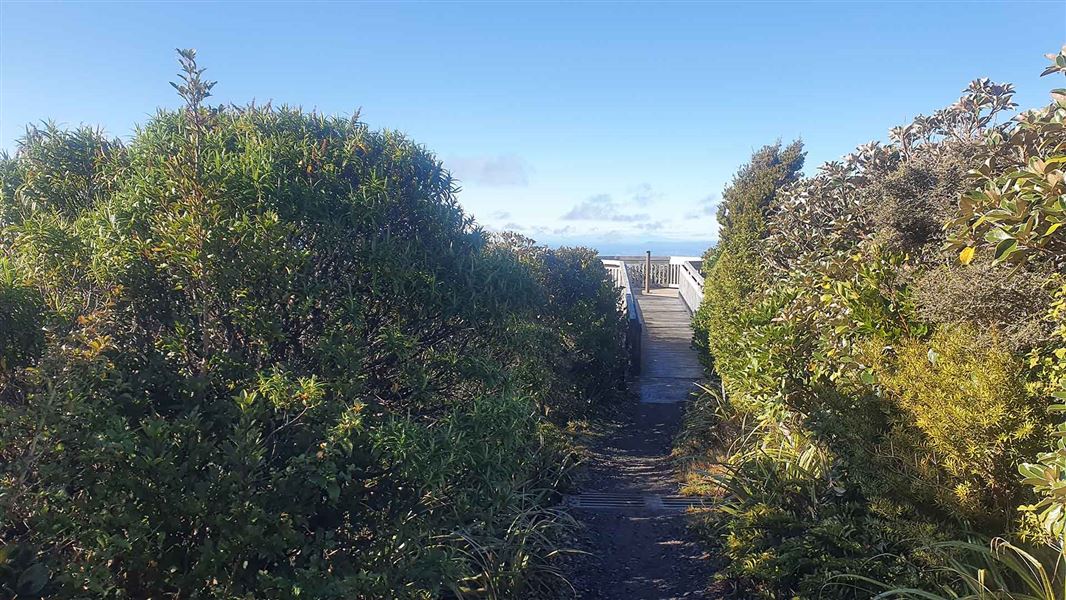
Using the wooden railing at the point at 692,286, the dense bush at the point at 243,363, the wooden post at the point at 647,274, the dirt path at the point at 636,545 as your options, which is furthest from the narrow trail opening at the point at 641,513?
the wooden post at the point at 647,274

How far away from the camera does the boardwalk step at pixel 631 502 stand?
6.19m

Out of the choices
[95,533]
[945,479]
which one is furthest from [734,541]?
[95,533]

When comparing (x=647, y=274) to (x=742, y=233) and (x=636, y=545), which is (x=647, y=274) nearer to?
(x=742, y=233)

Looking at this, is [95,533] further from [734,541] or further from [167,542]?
[734,541]

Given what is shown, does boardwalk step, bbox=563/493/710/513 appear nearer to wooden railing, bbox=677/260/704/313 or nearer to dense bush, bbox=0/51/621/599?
dense bush, bbox=0/51/621/599

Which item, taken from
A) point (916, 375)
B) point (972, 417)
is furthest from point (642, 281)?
point (972, 417)

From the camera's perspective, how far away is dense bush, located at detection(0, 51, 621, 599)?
2.39 metres

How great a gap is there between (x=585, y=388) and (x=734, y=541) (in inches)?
219

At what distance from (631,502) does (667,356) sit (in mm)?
7307

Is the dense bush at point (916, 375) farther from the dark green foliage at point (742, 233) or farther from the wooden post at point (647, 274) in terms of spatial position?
the wooden post at point (647, 274)

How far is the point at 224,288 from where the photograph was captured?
2.94 metres

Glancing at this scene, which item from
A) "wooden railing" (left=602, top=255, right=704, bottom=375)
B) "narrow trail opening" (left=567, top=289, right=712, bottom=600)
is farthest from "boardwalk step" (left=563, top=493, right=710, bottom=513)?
"wooden railing" (left=602, top=255, right=704, bottom=375)

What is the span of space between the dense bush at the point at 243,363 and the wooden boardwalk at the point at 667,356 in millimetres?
7402

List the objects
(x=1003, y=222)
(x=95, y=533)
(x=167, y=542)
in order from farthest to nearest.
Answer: (x=1003, y=222) < (x=167, y=542) < (x=95, y=533)
